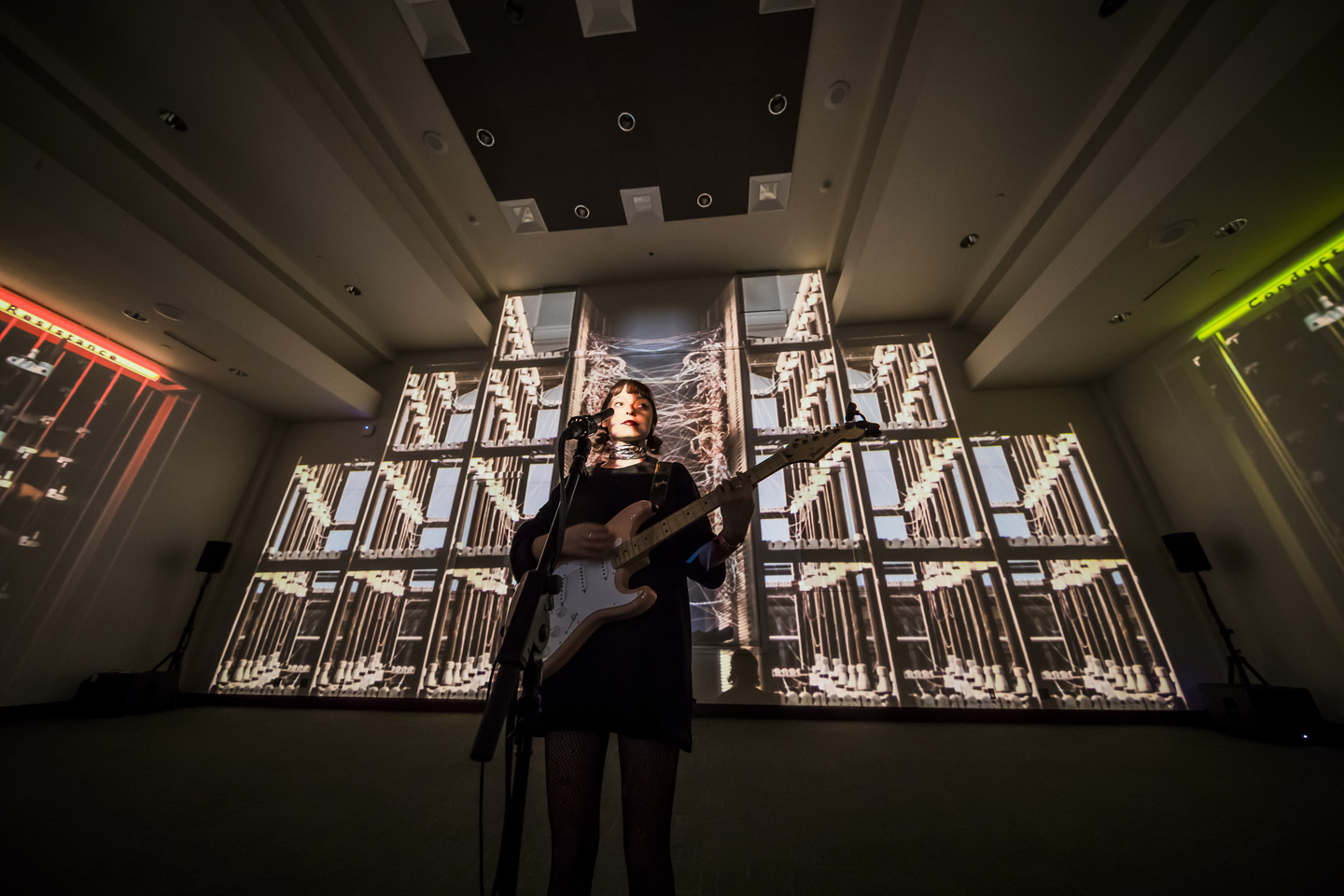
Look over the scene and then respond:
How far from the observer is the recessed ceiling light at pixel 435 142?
151 inches

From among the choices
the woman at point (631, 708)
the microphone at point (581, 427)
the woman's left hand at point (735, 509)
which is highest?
the microphone at point (581, 427)

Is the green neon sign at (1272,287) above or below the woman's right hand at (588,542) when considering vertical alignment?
above

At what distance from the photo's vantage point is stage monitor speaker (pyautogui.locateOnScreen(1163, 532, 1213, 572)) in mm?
3281

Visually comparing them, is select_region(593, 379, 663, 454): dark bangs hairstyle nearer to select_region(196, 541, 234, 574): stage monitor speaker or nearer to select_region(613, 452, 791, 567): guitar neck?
select_region(613, 452, 791, 567): guitar neck

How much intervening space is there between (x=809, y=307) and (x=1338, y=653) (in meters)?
4.40

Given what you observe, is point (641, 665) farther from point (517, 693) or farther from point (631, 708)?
point (517, 693)

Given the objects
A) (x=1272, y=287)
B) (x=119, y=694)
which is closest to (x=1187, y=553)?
(x=1272, y=287)

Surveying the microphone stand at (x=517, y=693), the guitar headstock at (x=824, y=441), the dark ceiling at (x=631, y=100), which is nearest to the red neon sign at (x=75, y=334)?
the dark ceiling at (x=631, y=100)

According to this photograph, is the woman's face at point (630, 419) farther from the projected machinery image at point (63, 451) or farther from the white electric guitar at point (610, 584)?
the projected machinery image at point (63, 451)

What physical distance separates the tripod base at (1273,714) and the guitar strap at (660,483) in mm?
4183

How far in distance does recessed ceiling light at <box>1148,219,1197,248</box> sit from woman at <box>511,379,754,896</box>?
359 cm

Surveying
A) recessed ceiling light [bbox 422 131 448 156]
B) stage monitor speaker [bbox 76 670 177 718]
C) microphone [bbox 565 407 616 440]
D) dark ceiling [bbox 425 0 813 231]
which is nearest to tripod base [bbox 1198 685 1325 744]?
microphone [bbox 565 407 616 440]

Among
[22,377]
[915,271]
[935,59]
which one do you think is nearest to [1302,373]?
[915,271]

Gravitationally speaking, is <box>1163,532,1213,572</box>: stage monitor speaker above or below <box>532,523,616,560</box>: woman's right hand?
above
